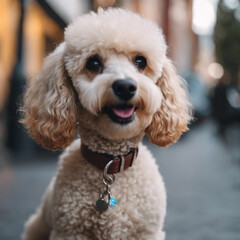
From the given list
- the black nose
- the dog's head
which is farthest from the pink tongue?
the black nose

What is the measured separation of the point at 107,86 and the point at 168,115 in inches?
20.4

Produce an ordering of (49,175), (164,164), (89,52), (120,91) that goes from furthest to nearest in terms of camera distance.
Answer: (164,164) < (49,175) < (89,52) < (120,91)

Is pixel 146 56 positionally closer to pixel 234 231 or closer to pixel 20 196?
pixel 234 231

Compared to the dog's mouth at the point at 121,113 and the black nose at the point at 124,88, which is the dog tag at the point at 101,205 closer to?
the dog's mouth at the point at 121,113

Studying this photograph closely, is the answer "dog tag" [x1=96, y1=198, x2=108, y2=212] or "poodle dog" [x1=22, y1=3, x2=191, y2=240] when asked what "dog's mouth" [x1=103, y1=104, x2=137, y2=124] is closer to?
"poodle dog" [x1=22, y1=3, x2=191, y2=240]

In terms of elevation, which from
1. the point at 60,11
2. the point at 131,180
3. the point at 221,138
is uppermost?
the point at 60,11

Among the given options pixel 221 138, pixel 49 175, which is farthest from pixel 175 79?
pixel 221 138

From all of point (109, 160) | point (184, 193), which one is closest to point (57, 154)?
point (184, 193)

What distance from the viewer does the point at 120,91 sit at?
2139 millimetres

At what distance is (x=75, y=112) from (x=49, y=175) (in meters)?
3.90

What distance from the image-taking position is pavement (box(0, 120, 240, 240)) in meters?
3.88

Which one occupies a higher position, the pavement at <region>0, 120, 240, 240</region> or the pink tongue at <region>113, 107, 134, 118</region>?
the pavement at <region>0, 120, 240, 240</region>

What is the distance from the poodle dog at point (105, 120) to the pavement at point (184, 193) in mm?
1445

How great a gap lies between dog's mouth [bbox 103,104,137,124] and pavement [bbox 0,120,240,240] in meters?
1.81
